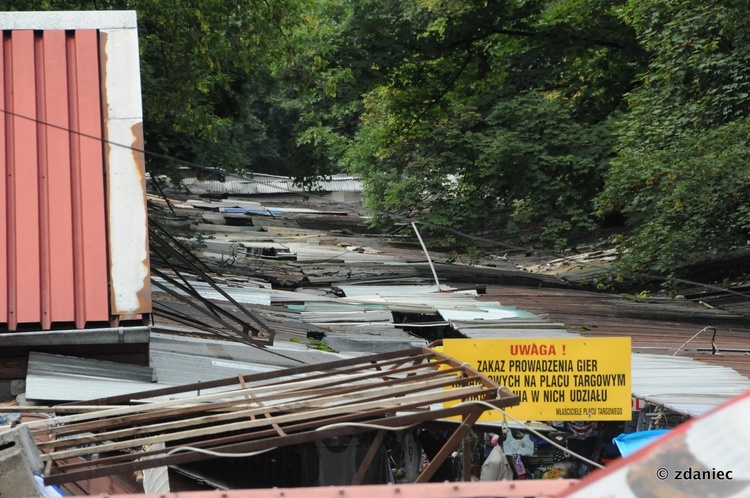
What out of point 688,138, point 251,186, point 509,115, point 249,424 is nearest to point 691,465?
point 249,424

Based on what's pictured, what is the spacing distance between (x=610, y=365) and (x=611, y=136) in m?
13.9

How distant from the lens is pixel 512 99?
20.7 metres

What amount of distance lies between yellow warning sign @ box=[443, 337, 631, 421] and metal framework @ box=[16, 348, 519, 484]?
1.30 metres

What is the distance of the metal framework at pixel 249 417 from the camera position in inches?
184

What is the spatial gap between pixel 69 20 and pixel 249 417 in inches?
158

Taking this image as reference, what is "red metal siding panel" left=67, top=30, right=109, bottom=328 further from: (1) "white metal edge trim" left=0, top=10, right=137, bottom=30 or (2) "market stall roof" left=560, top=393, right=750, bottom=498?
(2) "market stall roof" left=560, top=393, right=750, bottom=498

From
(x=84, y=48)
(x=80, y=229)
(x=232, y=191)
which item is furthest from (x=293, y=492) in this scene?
(x=232, y=191)

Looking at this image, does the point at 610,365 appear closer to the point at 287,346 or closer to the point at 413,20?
the point at 287,346

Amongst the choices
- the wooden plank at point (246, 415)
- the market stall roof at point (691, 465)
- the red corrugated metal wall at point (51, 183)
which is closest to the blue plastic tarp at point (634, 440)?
the wooden plank at point (246, 415)

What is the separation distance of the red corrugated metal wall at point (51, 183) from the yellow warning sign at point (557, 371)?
9.63ft

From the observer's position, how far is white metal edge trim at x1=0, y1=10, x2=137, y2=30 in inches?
300

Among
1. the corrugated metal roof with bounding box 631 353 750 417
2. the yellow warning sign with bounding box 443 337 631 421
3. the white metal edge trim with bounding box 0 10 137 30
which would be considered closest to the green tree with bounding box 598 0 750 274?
the corrugated metal roof with bounding box 631 353 750 417

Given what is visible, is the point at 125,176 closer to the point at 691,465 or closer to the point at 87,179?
the point at 87,179

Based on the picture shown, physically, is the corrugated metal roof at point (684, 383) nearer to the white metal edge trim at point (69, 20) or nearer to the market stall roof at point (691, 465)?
the white metal edge trim at point (69, 20)
